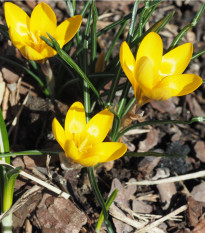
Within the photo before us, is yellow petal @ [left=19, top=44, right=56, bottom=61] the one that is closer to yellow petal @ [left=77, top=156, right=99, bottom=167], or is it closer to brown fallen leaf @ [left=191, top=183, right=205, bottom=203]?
yellow petal @ [left=77, top=156, right=99, bottom=167]

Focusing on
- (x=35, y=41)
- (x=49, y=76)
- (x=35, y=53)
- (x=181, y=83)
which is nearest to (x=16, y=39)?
(x=35, y=53)

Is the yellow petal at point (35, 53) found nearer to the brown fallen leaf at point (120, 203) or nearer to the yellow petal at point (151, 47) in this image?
the yellow petal at point (151, 47)

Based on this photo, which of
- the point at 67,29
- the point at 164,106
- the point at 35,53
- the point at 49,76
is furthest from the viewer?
the point at 164,106

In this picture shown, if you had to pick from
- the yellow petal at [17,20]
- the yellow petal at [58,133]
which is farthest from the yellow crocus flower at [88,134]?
the yellow petal at [17,20]

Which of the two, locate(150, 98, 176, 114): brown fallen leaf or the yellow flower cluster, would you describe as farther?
locate(150, 98, 176, 114): brown fallen leaf

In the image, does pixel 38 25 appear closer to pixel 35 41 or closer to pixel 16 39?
pixel 35 41

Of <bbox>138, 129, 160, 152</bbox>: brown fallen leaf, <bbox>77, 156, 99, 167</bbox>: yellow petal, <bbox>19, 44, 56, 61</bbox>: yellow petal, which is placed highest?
<bbox>19, 44, 56, 61</bbox>: yellow petal

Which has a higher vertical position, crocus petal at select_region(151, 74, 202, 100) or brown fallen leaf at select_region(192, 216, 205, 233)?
crocus petal at select_region(151, 74, 202, 100)

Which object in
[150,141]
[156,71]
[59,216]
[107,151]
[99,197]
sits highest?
[156,71]

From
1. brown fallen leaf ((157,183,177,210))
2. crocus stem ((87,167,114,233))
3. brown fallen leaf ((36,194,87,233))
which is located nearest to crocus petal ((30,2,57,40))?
crocus stem ((87,167,114,233))
